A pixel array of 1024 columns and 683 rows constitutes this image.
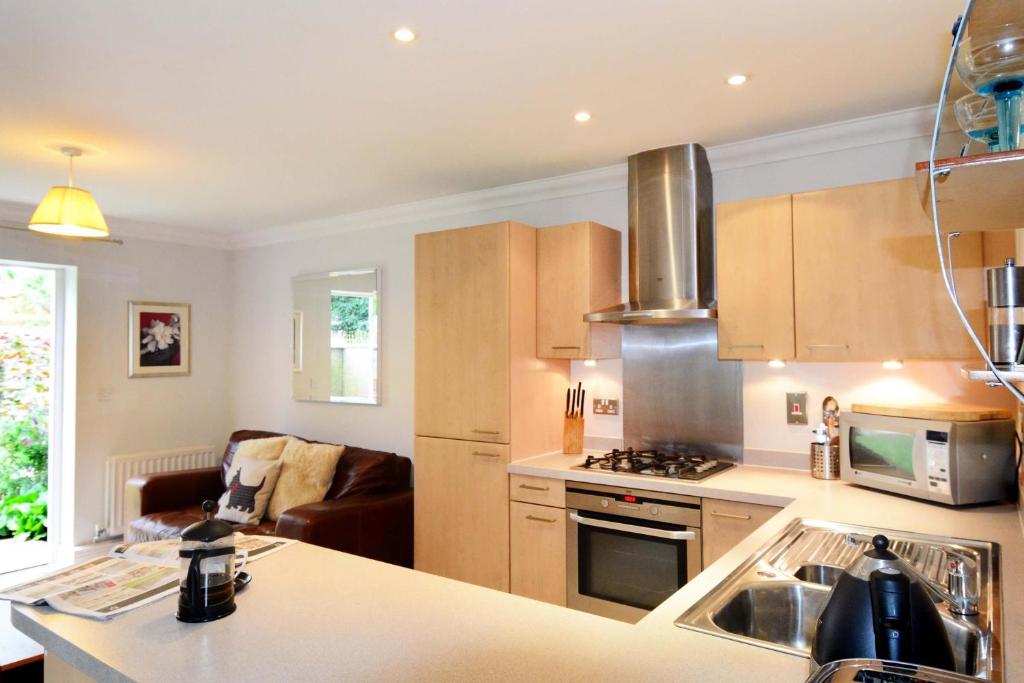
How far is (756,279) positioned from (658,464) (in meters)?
0.98

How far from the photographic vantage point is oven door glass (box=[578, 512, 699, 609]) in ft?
9.29

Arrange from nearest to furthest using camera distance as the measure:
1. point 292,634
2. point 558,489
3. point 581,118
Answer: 1. point 292,634
2. point 581,118
3. point 558,489

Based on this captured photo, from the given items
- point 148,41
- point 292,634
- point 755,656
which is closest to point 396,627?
point 292,634

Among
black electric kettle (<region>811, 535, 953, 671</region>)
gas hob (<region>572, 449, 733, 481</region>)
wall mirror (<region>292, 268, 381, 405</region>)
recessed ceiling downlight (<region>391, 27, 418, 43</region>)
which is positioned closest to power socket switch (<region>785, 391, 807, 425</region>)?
gas hob (<region>572, 449, 733, 481</region>)

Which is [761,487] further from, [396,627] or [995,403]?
[396,627]

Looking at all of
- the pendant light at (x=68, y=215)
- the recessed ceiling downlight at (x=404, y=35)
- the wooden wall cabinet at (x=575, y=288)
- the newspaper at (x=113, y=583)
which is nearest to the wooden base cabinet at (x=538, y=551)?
the wooden wall cabinet at (x=575, y=288)

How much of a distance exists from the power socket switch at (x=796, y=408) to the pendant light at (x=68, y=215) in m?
3.46

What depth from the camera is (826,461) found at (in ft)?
9.34

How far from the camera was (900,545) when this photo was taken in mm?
1905

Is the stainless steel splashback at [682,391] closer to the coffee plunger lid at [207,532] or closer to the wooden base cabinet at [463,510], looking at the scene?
the wooden base cabinet at [463,510]

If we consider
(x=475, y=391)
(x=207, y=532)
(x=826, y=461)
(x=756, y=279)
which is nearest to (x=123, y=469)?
(x=475, y=391)

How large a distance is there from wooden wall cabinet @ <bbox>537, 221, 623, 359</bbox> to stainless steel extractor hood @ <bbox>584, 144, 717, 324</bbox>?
17cm

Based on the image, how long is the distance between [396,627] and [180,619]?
1.56ft

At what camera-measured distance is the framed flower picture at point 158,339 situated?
503cm
